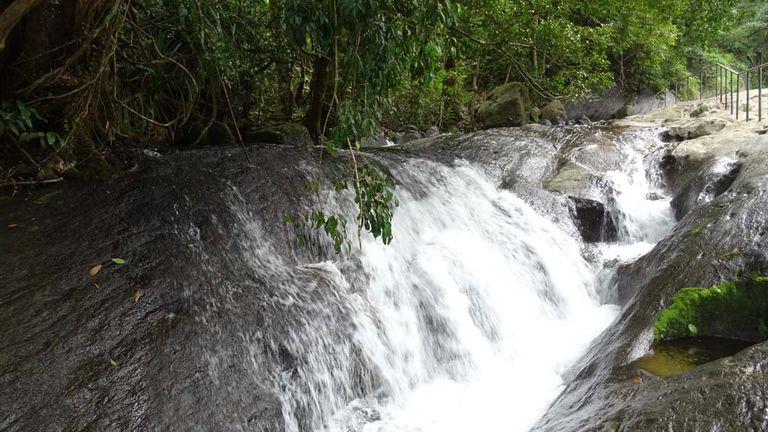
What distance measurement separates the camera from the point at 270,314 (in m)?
4.38

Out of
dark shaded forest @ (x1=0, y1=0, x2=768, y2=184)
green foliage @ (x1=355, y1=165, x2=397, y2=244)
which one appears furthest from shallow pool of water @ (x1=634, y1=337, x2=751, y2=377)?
dark shaded forest @ (x1=0, y1=0, x2=768, y2=184)

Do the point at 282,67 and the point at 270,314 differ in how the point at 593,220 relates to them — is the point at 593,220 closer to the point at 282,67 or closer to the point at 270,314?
the point at 282,67

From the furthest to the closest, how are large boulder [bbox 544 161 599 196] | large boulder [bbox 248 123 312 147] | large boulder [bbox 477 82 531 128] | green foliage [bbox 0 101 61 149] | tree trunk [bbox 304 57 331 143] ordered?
1. large boulder [bbox 477 82 531 128]
2. large boulder [bbox 544 161 599 196]
3. large boulder [bbox 248 123 312 147]
4. tree trunk [bbox 304 57 331 143]
5. green foliage [bbox 0 101 61 149]

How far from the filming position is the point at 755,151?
25.4ft

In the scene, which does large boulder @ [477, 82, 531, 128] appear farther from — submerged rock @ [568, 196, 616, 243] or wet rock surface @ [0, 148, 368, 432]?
wet rock surface @ [0, 148, 368, 432]

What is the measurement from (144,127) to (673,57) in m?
17.7

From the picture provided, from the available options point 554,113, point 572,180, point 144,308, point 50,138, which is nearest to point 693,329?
point 144,308

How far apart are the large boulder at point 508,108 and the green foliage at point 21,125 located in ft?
33.3

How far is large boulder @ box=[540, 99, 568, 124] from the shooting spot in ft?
48.4

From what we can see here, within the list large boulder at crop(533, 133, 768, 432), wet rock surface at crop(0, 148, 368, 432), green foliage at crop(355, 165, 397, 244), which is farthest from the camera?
green foliage at crop(355, 165, 397, 244)

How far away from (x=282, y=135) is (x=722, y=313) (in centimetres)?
600

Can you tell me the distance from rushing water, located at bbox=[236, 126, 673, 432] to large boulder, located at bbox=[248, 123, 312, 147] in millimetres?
1637

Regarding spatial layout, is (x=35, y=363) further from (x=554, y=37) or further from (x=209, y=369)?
(x=554, y=37)

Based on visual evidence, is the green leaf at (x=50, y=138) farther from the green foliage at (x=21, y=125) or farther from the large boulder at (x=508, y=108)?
the large boulder at (x=508, y=108)
